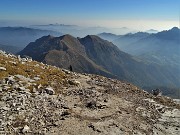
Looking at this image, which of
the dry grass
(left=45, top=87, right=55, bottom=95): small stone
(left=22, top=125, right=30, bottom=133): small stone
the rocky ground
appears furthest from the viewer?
the dry grass

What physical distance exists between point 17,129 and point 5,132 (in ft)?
3.66

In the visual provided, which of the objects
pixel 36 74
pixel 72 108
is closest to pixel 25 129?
pixel 72 108

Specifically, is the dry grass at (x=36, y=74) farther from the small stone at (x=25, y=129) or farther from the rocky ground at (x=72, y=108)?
the small stone at (x=25, y=129)

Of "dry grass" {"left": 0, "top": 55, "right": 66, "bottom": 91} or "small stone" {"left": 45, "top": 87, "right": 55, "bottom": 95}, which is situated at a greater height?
"dry grass" {"left": 0, "top": 55, "right": 66, "bottom": 91}

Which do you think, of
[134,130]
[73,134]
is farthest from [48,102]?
[134,130]

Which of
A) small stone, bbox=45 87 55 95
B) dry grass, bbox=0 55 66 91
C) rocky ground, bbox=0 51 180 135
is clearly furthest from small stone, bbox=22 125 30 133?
dry grass, bbox=0 55 66 91

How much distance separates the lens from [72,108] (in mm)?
28469

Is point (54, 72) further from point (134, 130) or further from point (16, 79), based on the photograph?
point (134, 130)

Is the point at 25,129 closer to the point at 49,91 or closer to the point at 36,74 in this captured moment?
the point at 49,91

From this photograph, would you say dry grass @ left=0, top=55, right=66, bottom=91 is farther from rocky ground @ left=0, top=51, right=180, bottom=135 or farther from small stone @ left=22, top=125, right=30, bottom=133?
small stone @ left=22, top=125, right=30, bottom=133

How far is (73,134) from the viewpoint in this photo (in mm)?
22875

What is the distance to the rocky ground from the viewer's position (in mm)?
23703

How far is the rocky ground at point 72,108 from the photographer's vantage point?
2370cm

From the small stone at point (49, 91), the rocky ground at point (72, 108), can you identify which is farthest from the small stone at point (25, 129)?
the small stone at point (49, 91)
